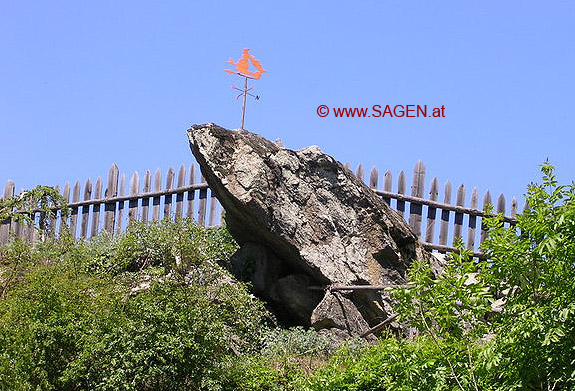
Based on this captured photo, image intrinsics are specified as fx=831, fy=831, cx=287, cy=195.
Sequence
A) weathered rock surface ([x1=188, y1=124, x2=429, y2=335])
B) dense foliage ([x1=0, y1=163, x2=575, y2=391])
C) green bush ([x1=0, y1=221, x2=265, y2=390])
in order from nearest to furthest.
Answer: dense foliage ([x1=0, y1=163, x2=575, y2=391]) < green bush ([x1=0, y1=221, x2=265, y2=390]) < weathered rock surface ([x1=188, y1=124, x2=429, y2=335])

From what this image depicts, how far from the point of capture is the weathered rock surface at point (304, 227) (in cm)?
1066

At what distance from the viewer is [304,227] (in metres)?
10.8

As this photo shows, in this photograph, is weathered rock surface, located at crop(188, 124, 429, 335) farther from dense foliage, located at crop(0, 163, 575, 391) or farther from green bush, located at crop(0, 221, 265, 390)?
green bush, located at crop(0, 221, 265, 390)

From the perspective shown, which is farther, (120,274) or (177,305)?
(120,274)

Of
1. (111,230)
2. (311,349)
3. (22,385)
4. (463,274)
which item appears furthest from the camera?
(111,230)

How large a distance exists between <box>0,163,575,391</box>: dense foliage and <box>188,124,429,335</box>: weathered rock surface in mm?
534

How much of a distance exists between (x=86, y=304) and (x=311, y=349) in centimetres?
266

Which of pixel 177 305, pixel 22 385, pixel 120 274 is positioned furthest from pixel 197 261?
pixel 22 385

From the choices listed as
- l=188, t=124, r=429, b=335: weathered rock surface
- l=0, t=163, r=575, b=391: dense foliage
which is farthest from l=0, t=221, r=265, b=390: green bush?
l=188, t=124, r=429, b=335: weathered rock surface

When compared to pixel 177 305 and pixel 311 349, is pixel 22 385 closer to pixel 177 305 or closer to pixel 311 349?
pixel 177 305

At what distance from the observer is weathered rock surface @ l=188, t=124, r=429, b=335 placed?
10.7 metres

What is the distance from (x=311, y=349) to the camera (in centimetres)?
976

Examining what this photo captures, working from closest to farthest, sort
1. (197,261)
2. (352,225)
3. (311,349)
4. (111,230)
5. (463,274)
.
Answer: (463,274) < (311,349) < (197,261) < (352,225) < (111,230)

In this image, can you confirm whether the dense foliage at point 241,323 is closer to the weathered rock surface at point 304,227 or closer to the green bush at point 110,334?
the green bush at point 110,334
